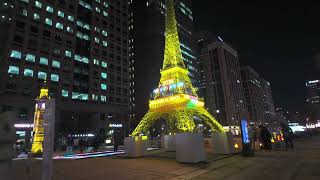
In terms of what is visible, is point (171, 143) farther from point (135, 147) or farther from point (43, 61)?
point (43, 61)

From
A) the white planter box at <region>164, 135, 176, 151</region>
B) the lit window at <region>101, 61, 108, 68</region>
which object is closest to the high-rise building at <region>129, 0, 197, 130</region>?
the lit window at <region>101, 61, 108, 68</region>

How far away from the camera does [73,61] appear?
194ft

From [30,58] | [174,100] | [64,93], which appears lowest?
[174,100]

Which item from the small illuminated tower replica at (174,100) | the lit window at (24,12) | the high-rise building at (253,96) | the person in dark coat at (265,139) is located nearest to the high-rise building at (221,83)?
the high-rise building at (253,96)

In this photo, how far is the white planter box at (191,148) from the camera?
13874 mm

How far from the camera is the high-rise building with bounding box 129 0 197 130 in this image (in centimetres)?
9694

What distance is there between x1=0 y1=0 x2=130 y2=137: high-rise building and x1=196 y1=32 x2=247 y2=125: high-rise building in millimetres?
63790

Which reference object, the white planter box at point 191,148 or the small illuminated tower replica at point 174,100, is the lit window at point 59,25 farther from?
the white planter box at point 191,148

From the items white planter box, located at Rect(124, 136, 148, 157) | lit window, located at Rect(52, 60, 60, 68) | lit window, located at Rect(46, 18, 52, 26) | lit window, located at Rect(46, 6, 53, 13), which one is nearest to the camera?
white planter box, located at Rect(124, 136, 148, 157)

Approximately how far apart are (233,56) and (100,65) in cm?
10198

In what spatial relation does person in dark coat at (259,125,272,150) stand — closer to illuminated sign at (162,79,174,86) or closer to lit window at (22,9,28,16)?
illuminated sign at (162,79,174,86)

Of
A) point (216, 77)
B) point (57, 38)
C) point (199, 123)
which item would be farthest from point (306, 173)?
point (216, 77)

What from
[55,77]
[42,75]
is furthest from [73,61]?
[42,75]

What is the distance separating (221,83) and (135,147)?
368ft
